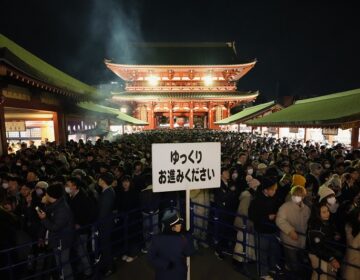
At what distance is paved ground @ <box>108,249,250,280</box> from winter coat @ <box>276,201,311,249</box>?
3.71 ft

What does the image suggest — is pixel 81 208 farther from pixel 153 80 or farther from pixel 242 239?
pixel 153 80

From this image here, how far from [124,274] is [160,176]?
243 centimetres

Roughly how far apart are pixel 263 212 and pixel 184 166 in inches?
67.7

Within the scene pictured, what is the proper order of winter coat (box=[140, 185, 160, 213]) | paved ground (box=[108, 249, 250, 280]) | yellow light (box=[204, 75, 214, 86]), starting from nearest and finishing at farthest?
1. paved ground (box=[108, 249, 250, 280])
2. winter coat (box=[140, 185, 160, 213])
3. yellow light (box=[204, 75, 214, 86])

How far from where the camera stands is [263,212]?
4293 millimetres

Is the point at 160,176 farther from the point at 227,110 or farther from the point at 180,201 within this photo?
the point at 227,110

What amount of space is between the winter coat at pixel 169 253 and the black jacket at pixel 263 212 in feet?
5.35

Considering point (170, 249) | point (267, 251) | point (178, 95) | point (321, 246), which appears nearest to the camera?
point (170, 249)

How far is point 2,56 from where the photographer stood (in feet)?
21.1

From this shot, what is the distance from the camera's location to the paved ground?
15.3ft

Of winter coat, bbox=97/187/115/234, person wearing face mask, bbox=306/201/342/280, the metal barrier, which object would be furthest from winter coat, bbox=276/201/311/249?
winter coat, bbox=97/187/115/234

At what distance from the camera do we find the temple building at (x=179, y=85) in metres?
36.4

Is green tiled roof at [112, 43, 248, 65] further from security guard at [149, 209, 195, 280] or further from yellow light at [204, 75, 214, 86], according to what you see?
security guard at [149, 209, 195, 280]

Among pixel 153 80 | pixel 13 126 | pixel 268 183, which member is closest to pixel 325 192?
pixel 268 183
